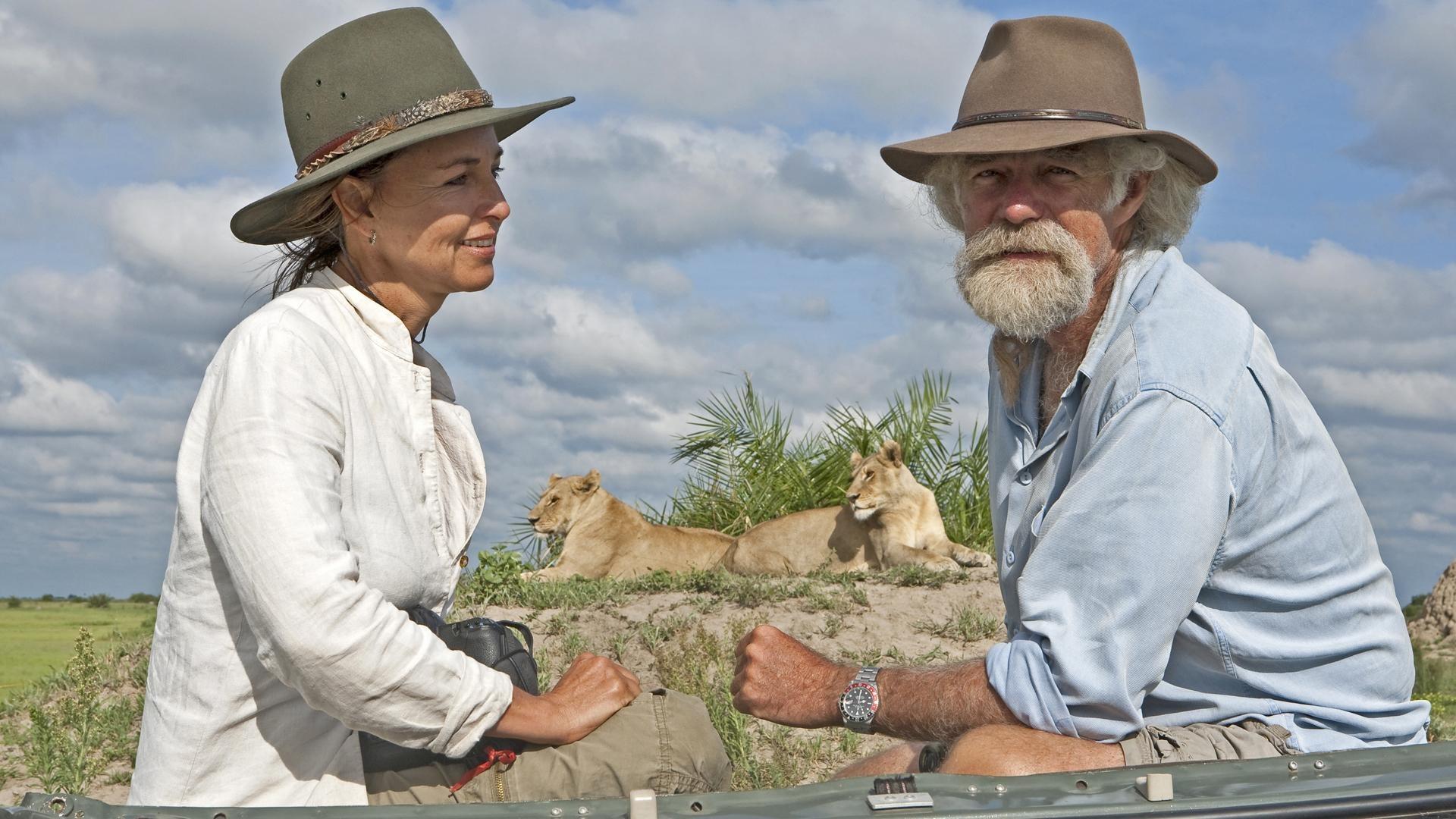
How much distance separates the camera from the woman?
8.20ft

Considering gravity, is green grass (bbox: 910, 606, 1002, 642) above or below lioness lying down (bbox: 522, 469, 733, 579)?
below

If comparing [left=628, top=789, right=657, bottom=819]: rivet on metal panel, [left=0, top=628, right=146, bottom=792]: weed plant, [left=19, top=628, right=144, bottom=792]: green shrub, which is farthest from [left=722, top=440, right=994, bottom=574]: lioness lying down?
[left=628, top=789, right=657, bottom=819]: rivet on metal panel

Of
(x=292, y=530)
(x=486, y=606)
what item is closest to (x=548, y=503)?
(x=486, y=606)

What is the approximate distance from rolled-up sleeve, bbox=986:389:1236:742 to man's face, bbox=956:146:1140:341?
0.54 meters

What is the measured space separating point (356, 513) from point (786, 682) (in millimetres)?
1089

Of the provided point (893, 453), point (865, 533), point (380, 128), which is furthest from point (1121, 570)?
point (865, 533)

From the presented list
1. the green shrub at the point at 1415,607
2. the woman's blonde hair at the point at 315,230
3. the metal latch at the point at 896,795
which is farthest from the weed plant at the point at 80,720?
the green shrub at the point at 1415,607

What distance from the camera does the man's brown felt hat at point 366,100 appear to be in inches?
117

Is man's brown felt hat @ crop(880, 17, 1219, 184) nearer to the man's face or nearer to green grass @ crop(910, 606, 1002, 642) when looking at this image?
the man's face

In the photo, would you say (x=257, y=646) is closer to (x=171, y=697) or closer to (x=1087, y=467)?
(x=171, y=697)

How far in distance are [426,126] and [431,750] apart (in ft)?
4.27

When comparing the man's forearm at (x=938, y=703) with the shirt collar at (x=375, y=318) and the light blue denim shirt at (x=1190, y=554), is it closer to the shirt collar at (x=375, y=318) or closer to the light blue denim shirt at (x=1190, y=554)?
the light blue denim shirt at (x=1190, y=554)

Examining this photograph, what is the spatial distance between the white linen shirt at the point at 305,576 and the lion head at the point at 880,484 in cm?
904

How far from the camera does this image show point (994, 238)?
3502 mm
